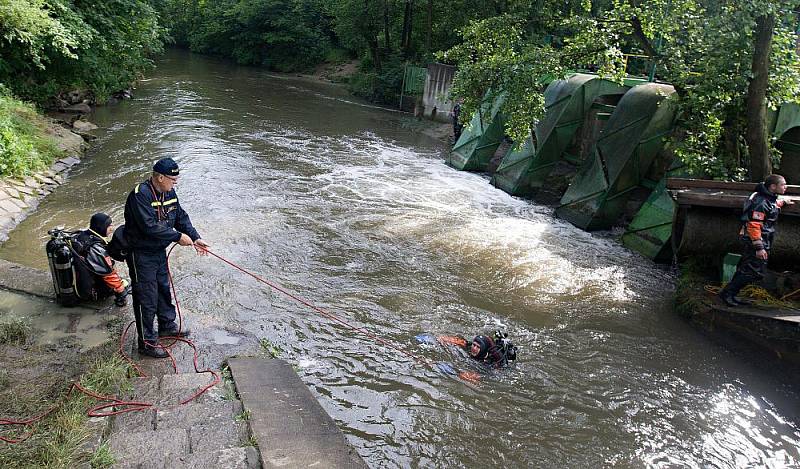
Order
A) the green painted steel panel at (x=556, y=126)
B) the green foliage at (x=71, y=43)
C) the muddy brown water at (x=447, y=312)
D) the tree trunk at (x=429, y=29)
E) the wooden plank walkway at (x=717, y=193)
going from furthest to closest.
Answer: the tree trunk at (x=429, y=29)
the green painted steel panel at (x=556, y=126)
the green foliage at (x=71, y=43)
the wooden plank walkway at (x=717, y=193)
the muddy brown water at (x=447, y=312)

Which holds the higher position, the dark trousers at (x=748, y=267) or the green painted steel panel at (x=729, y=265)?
the dark trousers at (x=748, y=267)

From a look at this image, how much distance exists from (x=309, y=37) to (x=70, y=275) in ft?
128

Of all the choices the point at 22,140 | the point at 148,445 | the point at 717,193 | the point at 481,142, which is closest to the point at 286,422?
the point at 148,445

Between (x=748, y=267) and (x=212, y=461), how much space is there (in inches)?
270

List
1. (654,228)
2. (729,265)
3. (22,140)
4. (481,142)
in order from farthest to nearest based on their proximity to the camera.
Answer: (481,142), (22,140), (654,228), (729,265)

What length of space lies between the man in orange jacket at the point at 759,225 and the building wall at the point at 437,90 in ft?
56.8

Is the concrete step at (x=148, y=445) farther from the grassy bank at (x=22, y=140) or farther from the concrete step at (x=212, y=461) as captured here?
the grassy bank at (x=22, y=140)

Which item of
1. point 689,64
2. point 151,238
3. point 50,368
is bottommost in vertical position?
point 50,368

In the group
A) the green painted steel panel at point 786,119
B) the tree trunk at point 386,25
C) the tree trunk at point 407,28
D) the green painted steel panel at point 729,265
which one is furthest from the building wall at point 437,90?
the green painted steel panel at point 729,265

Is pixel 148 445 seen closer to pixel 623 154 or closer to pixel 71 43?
pixel 623 154

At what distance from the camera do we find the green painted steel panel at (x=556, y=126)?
44.6 feet

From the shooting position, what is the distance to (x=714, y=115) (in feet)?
28.8

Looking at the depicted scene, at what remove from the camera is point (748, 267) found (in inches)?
286

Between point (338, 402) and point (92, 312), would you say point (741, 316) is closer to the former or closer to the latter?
point (338, 402)
